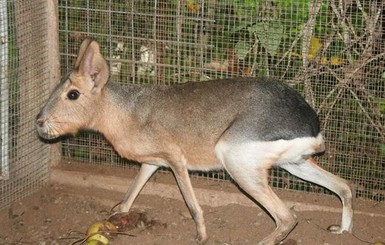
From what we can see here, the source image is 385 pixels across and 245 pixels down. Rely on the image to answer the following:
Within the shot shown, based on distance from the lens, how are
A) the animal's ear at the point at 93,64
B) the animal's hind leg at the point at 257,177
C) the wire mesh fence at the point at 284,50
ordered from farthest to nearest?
the wire mesh fence at the point at 284,50 → the animal's ear at the point at 93,64 → the animal's hind leg at the point at 257,177

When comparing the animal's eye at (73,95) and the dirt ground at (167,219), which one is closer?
the animal's eye at (73,95)

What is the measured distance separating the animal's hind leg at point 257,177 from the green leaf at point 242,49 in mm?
1139

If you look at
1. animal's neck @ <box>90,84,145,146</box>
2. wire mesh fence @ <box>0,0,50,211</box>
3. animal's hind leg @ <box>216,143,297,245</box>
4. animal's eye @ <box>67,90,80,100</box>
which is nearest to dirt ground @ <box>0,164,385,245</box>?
wire mesh fence @ <box>0,0,50,211</box>

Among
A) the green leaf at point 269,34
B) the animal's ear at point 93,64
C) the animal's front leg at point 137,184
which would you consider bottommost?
the animal's front leg at point 137,184

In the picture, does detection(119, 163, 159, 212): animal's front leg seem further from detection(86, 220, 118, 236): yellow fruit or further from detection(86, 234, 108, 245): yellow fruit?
detection(86, 234, 108, 245): yellow fruit

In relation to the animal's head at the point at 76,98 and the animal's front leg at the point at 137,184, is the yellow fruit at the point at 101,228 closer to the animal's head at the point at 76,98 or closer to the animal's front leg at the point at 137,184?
the animal's front leg at the point at 137,184

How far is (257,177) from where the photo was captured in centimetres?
631

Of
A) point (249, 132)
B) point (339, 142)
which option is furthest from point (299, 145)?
point (339, 142)

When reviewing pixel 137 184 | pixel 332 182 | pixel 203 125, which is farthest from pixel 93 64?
pixel 332 182

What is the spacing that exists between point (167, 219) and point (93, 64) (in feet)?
5.00

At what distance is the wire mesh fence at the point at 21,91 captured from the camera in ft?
23.0

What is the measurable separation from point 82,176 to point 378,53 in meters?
2.87

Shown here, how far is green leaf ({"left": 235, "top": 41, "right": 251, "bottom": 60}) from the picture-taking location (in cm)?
723

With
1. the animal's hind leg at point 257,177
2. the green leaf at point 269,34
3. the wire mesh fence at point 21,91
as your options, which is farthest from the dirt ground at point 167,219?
the green leaf at point 269,34
